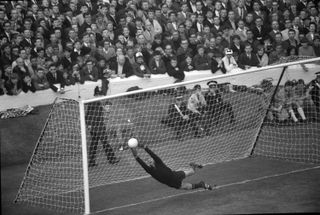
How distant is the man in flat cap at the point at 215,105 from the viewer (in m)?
12.4

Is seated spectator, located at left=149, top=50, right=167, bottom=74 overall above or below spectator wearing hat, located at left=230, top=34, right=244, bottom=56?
below

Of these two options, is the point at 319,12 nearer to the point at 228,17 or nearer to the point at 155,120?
the point at 228,17

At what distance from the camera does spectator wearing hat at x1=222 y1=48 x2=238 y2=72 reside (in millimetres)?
14609

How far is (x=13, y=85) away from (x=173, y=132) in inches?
158

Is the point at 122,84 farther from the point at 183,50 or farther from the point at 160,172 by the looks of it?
the point at 160,172

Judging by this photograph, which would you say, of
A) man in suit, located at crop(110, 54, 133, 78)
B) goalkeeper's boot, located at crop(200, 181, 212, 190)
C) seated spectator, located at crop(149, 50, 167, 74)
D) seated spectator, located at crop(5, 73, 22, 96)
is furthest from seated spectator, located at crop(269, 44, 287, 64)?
seated spectator, located at crop(5, 73, 22, 96)

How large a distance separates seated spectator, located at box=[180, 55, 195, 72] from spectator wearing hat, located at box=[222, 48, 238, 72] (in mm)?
Answer: 973

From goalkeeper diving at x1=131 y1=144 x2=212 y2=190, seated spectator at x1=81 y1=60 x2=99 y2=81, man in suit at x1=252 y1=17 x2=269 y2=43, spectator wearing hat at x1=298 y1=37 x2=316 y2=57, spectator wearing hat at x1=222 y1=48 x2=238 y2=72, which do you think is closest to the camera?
goalkeeper diving at x1=131 y1=144 x2=212 y2=190

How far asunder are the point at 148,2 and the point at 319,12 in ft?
19.2

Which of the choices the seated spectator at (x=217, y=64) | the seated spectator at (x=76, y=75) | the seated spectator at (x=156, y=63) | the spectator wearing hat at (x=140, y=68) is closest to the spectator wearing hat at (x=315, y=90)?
the seated spectator at (x=217, y=64)

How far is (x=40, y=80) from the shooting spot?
12.8 m

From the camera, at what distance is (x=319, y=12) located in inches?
671

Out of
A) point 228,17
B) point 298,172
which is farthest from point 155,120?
point 228,17

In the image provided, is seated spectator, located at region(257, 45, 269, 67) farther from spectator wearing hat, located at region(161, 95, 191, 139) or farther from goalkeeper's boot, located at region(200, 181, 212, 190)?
goalkeeper's boot, located at region(200, 181, 212, 190)
